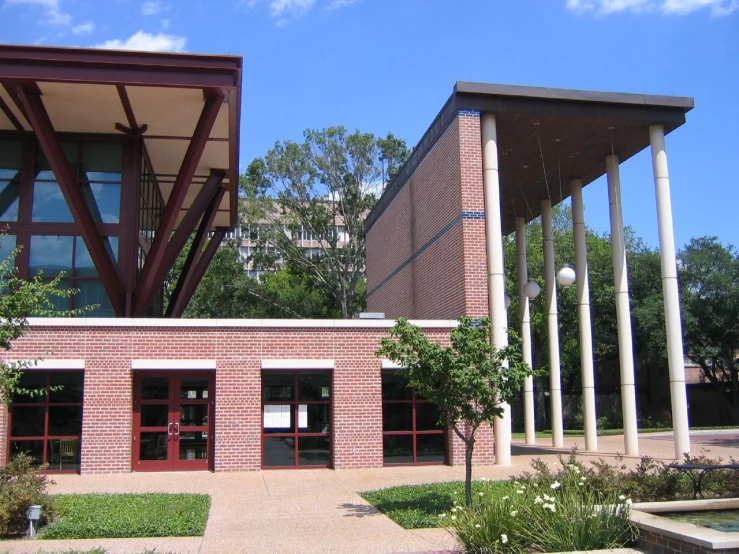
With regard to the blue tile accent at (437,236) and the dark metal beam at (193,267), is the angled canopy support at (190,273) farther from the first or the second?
the blue tile accent at (437,236)

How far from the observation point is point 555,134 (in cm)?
2228

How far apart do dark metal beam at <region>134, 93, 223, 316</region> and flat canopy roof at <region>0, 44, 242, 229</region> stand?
583mm

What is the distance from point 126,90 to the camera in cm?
1983

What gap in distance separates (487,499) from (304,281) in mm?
41765

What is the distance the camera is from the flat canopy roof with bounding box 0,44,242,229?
1855 cm

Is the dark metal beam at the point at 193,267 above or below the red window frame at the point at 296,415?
above

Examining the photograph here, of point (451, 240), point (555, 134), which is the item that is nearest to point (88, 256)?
point (451, 240)

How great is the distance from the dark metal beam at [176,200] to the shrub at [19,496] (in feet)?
32.0

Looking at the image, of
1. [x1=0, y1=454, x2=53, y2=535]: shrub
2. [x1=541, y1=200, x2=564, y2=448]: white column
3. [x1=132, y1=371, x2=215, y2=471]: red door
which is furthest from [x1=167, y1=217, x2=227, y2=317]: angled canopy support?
[x1=0, y1=454, x2=53, y2=535]: shrub

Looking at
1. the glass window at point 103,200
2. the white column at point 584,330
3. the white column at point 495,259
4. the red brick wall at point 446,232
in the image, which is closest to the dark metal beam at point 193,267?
the glass window at point 103,200

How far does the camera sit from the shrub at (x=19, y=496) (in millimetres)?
10602

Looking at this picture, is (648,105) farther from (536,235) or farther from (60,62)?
(536,235)

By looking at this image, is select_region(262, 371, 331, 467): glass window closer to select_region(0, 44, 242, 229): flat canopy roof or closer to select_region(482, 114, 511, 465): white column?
select_region(482, 114, 511, 465): white column

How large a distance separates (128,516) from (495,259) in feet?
39.1
